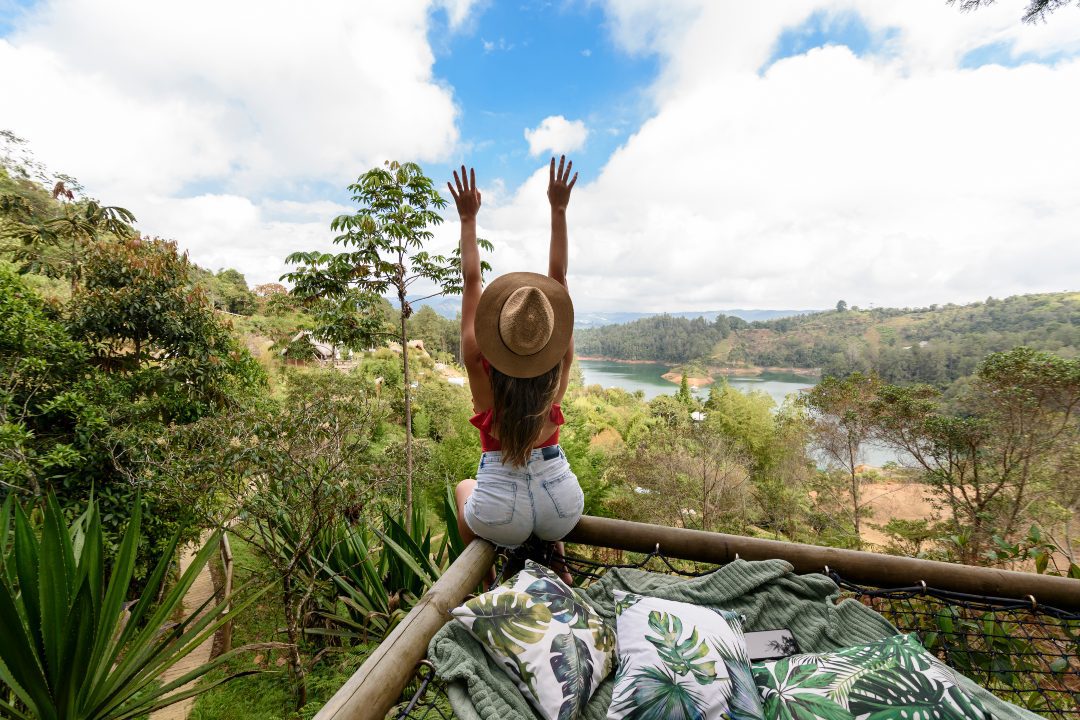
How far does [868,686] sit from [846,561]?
51 centimetres

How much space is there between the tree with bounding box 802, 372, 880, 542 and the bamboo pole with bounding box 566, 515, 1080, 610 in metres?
7.34

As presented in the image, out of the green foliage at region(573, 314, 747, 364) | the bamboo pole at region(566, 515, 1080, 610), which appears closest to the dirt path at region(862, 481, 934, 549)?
the bamboo pole at region(566, 515, 1080, 610)

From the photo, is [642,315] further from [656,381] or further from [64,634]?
[64,634]

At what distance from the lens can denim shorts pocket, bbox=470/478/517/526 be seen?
1284 mm

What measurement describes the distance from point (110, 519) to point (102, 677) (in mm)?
2830

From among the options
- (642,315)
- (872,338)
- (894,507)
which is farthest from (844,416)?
(642,315)

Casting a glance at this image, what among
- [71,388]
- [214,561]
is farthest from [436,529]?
[71,388]

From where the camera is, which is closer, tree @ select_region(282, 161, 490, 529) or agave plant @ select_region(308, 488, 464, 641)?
agave plant @ select_region(308, 488, 464, 641)

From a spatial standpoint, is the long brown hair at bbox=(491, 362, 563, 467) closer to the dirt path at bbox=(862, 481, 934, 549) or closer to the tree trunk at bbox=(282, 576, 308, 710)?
the tree trunk at bbox=(282, 576, 308, 710)

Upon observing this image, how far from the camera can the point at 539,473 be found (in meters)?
1.31

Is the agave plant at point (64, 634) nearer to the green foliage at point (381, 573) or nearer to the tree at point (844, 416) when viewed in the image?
the green foliage at point (381, 573)

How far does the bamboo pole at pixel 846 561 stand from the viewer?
1201 millimetres

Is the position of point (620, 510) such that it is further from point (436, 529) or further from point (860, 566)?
point (860, 566)

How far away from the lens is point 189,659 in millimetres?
3848
